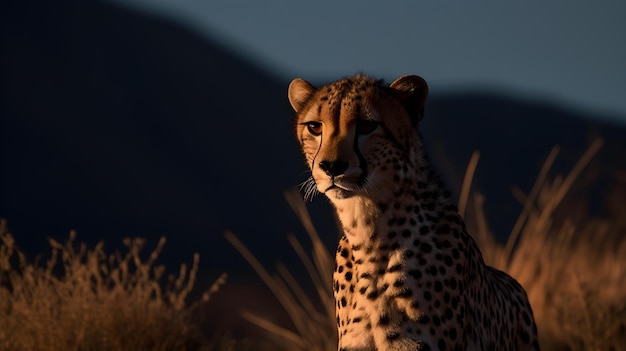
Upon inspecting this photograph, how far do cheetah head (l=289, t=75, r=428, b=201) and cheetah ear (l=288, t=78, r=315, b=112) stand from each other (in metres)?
0.10

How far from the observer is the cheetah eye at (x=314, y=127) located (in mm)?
3252

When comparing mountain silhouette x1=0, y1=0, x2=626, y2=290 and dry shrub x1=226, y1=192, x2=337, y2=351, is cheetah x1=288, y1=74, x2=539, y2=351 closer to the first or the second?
dry shrub x1=226, y1=192, x2=337, y2=351

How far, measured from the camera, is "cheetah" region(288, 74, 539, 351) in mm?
3141

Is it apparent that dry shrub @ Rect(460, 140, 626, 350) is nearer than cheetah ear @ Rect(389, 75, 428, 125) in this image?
No

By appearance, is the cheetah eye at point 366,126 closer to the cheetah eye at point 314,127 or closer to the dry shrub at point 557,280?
the cheetah eye at point 314,127

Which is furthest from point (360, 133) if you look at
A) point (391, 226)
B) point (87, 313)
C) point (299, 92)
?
point (87, 313)

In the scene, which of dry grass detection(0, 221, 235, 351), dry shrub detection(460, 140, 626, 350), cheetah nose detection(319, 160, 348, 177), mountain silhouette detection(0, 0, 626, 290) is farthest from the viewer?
mountain silhouette detection(0, 0, 626, 290)

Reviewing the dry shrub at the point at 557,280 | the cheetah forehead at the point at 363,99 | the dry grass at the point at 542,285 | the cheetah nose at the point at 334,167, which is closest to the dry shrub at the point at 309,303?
the dry grass at the point at 542,285

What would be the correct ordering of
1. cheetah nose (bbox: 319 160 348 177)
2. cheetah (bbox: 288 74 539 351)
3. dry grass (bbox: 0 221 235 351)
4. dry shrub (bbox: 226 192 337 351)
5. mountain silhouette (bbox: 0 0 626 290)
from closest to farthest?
1. cheetah nose (bbox: 319 160 348 177)
2. cheetah (bbox: 288 74 539 351)
3. dry grass (bbox: 0 221 235 351)
4. dry shrub (bbox: 226 192 337 351)
5. mountain silhouette (bbox: 0 0 626 290)

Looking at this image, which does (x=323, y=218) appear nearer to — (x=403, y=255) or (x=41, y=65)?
(x=41, y=65)

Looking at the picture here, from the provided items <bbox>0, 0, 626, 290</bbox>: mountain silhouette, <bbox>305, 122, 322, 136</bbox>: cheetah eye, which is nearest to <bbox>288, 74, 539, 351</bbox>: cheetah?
<bbox>305, 122, 322, 136</bbox>: cheetah eye

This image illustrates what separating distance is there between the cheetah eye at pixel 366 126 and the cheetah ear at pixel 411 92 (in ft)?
0.61

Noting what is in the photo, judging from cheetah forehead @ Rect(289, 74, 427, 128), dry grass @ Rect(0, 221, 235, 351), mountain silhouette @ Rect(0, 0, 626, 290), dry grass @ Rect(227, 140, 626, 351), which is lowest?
mountain silhouette @ Rect(0, 0, 626, 290)

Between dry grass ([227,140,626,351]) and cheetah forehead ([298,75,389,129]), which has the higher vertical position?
cheetah forehead ([298,75,389,129])
